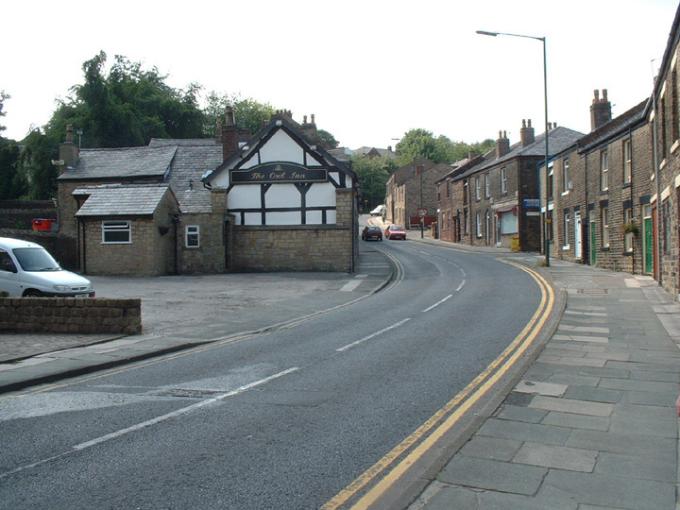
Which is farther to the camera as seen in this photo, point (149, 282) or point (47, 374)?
point (149, 282)

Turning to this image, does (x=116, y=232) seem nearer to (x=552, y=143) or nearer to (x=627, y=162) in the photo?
(x=627, y=162)

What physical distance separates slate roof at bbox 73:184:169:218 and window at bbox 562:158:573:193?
841 inches

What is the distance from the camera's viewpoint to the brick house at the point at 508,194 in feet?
152

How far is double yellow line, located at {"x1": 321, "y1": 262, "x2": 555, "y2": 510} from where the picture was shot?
532cm

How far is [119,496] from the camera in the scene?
17.6ft

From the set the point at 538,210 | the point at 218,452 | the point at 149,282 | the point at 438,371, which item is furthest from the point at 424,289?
the point at 538,210

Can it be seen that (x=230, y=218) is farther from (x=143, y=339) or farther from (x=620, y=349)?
(x=620, y=349)

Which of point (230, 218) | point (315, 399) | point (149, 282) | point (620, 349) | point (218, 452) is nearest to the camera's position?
point (218, 452)

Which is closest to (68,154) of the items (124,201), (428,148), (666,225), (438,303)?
(124,201)

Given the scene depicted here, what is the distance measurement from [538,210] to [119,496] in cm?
4400

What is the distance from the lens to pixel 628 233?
2747cm

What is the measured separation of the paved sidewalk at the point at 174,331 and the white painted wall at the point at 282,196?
640 cm

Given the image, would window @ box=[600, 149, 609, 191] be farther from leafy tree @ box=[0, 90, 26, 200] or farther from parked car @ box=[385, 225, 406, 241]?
leafy tree @ box=[0, 90, 26, 200]

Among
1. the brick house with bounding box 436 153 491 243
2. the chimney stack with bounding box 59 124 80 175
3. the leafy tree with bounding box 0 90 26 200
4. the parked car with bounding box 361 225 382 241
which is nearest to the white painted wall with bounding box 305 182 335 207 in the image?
the chimney stack with bounding box 59 124 80 175
